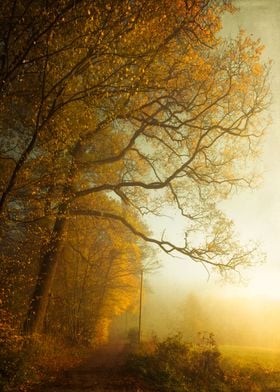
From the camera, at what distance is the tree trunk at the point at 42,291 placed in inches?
472

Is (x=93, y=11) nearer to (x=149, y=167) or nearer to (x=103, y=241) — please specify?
(x=149, y=167)

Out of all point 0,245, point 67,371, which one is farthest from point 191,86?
point 67,371

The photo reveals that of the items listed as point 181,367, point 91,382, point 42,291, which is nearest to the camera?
point 91,382

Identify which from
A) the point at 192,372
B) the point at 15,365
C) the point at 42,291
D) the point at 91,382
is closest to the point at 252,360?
the point at 192,372

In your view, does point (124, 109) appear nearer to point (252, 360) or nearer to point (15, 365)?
point (15, 365)

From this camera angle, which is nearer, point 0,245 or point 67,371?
point 67,371

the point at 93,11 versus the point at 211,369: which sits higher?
the point at 93,11

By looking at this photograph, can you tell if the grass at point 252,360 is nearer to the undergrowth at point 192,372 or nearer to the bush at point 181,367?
the undergrowth at point 192,372

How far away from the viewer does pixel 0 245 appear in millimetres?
13883

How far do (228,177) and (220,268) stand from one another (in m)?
4.46

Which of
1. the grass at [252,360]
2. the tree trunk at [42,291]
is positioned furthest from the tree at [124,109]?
the grass at [252,360]

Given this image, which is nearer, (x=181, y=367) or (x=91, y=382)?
(x=91, y=382)

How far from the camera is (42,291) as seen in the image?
12570mm

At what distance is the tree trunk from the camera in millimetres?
11977
